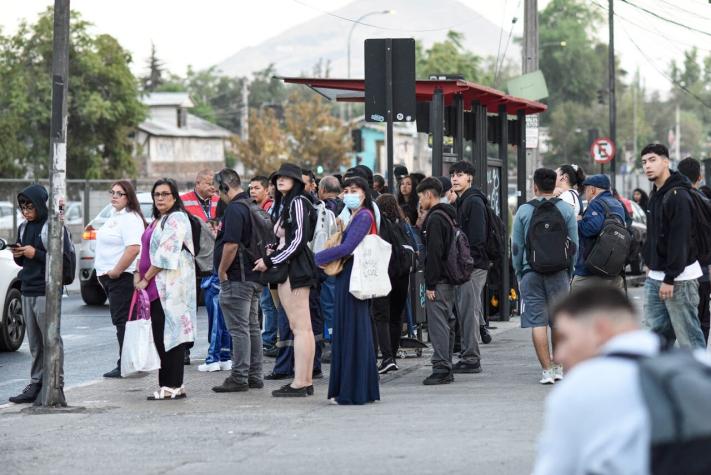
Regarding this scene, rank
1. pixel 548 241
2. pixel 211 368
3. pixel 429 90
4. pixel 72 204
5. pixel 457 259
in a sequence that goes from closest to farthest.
Result: pixel 548 241, pixel 457 259, pixel 211 368, pixel 429 90, pixel 72 204

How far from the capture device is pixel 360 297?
33.7 ft

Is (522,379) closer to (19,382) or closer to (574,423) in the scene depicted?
(19,382)

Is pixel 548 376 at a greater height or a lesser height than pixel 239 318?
lesser

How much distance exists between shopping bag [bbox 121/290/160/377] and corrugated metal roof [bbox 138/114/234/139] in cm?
7397

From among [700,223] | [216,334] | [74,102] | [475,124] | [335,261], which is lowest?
[216,334]

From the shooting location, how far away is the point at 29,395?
36.1 feet

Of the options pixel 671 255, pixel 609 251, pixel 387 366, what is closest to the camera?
pixel 671 255

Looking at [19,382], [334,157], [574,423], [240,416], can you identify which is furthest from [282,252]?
[334,157]

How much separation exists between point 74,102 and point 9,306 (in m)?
43.0

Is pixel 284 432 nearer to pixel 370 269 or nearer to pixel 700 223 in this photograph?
pixel 370 269

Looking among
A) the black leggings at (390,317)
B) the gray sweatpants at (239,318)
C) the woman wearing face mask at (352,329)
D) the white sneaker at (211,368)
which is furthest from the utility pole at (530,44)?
the woman wearing face mask at (352,329)

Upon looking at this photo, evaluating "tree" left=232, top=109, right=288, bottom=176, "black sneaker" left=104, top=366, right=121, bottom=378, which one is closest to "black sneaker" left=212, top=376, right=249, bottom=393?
"black sneaker" left=104, top=366, right=121, bottom=378

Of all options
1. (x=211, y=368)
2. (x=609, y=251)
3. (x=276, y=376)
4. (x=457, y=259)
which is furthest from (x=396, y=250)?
(x=211, y=368)

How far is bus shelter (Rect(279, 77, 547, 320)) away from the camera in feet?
48.4
